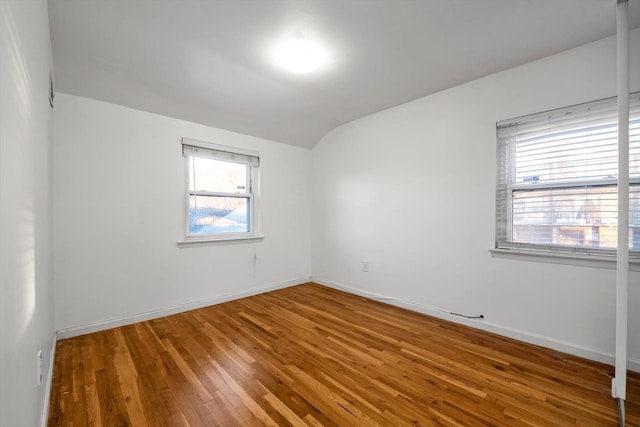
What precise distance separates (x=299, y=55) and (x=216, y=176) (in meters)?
1.94

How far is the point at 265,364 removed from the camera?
77.2 inches

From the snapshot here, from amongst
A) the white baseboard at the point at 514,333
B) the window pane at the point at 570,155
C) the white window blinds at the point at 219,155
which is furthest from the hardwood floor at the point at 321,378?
the white window blinds at the point at 219,155

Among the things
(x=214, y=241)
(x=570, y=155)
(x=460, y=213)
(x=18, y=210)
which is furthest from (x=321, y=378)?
(x=570, y=155)

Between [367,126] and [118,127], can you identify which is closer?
[118,127]

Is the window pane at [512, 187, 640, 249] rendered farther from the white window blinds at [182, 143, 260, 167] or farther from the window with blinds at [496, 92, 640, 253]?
the white window blinds at [182, 143, 260, 167]

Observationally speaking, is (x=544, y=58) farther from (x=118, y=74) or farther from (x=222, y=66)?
(x=118, y=74)

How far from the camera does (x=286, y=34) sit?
1880 millimetres

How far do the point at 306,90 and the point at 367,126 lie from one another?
111 cm

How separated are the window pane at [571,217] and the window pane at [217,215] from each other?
3.18m

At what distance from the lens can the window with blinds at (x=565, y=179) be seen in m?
1.94

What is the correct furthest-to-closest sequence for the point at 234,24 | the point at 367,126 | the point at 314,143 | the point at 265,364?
the point at 314,143, the point at 367,126, the point at 265,364, the point at 234,24

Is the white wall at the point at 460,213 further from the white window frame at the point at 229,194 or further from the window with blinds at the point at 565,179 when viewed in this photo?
the white window frame at the point at 229,194

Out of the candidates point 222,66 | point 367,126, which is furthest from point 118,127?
point 367,126

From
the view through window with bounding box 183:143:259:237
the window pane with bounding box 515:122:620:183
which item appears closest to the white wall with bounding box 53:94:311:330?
the view through window with bounding box 183:143:259:237
